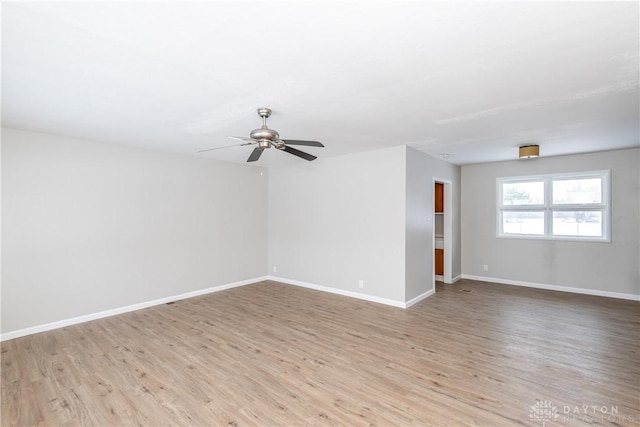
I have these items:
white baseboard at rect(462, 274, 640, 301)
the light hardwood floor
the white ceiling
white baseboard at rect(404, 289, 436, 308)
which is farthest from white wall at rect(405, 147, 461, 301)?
white baseboard at rect(462, 274, 640, 301)

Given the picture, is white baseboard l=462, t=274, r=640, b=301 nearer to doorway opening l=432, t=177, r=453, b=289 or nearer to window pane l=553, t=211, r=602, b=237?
doorway opening l=432, t=177, r=453, b=289

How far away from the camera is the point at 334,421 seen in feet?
6.89

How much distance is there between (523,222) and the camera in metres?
5.94

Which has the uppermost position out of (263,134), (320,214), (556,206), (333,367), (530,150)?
(530,150)

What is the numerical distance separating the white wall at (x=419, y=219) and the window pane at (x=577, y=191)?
2.04 m

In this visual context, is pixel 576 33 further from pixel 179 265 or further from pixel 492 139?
pixel 179 265

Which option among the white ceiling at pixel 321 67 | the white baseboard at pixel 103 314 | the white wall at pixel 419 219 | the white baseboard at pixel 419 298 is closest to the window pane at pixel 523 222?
the white wall at pixel 419 219

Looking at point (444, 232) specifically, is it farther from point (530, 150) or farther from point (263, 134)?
point (263, 134)

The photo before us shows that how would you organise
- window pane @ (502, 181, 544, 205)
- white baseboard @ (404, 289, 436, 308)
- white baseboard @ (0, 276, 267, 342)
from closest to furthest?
white baseboard @ (0, 276, 267, 342) → white baseboard @ (404, 289, 436, 308) → window pane @ (502, 181, 544, 205)

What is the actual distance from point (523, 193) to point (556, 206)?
1.88 ft

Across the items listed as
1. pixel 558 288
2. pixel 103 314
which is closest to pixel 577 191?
pixel 558 288

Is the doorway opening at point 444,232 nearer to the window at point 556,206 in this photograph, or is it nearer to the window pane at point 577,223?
the window at point 556,206

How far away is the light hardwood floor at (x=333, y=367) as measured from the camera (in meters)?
2.18

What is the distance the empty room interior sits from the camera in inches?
71.2
